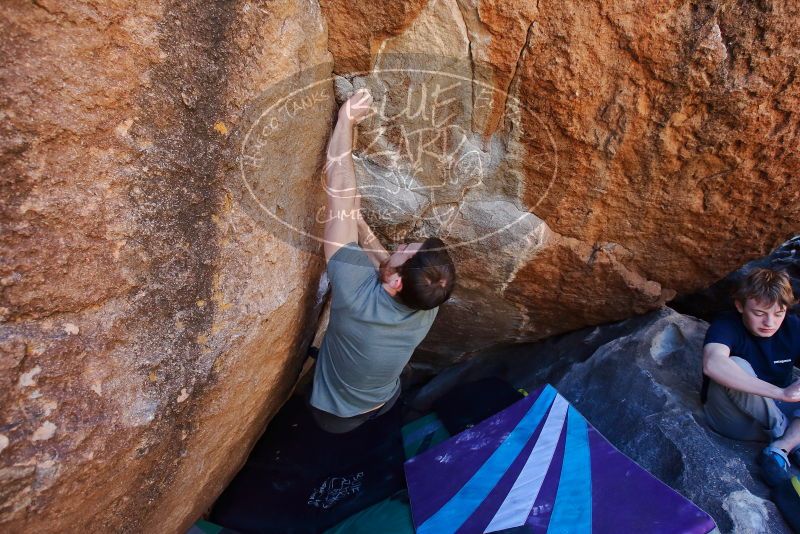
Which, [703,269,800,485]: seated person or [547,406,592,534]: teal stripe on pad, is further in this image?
[703,269,800,485]: seated person

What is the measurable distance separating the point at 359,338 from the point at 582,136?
946 mm

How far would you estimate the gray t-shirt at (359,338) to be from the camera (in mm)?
1609

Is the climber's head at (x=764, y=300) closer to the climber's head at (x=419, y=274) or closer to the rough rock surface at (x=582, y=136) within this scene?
the rough rock surface at (x=582, y=136)

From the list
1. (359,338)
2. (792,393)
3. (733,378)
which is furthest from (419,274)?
(792,393)

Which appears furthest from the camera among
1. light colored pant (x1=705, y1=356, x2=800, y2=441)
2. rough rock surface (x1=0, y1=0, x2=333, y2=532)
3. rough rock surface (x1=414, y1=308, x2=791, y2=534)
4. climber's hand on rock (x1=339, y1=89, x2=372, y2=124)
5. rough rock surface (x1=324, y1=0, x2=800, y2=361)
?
light colored pant (x1=705, y1=356, x2=800, y2=441)

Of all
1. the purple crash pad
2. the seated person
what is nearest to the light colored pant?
the seated person

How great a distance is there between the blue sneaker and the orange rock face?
2.34ft

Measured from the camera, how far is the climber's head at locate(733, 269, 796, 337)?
1.70 m

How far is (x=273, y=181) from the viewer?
1.40 m

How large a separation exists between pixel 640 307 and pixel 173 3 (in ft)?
6.65

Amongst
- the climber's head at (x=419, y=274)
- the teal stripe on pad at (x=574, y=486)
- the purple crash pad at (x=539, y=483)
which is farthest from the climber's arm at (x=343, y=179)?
the teal stripe on pad at (x=574, y=486)

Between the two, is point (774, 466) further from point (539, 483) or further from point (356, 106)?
point (356, 106)

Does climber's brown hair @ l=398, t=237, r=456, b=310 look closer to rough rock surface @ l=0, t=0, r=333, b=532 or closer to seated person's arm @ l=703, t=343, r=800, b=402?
rough rock surface @ l=0, t=0, r=333, b=532

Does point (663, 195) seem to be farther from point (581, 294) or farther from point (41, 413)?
point (41, 413)
